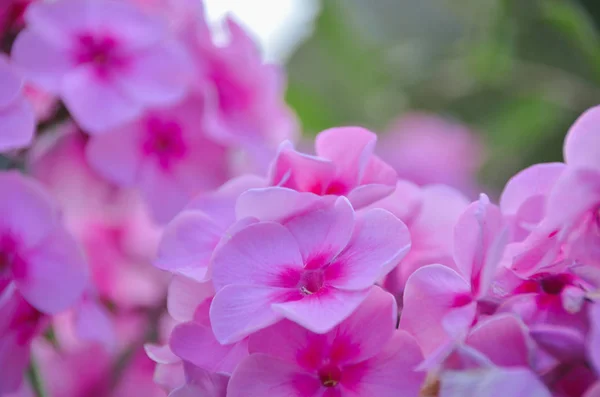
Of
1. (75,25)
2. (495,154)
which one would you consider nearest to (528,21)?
(495,154)

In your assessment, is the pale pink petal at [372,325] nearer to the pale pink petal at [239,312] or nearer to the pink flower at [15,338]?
the pale pink petal at [239,312]

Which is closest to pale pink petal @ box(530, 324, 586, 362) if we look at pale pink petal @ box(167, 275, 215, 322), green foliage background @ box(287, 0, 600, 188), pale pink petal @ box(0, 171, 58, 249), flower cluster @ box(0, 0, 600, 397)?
flower cluster @ box(0, 0, 600, 397)

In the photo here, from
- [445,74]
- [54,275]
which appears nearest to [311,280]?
[54,275]

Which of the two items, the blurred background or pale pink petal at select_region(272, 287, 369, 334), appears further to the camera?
the blurred background

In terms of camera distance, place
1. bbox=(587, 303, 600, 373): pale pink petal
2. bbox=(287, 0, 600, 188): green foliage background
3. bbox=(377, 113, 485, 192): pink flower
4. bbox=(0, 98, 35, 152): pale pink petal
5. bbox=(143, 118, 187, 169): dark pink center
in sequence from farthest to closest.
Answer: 1. bbox=(377, 113, 485, 192): pink flower
2. bbox=(287, 0, 600, 188): green foliage background
3. bbox=(143, 118, 187, 169): dark pink center
4. bbox=(0, 98, 35, 152): pale pink petal
5. bbox=(587, 303, 600, 373): pale pink petal

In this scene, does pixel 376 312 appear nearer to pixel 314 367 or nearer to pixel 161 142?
pixel 314 367

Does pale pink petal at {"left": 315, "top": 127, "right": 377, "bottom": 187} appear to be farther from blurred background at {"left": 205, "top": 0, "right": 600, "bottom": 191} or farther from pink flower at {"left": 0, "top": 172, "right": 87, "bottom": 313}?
blurred background at {"left": 205, "top": 0, "right": 600, "bottom": 191}
